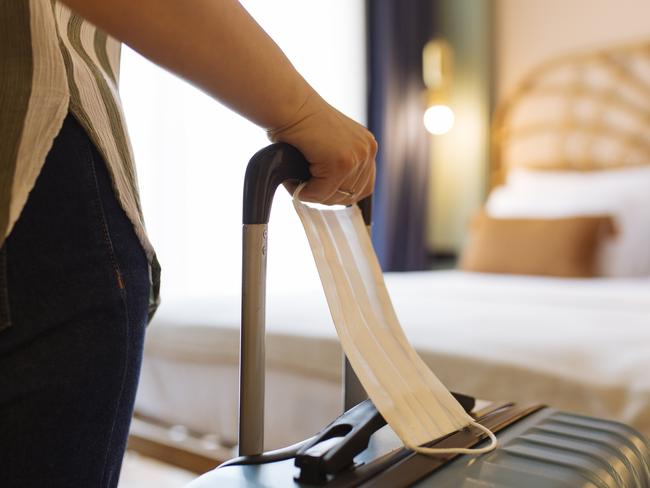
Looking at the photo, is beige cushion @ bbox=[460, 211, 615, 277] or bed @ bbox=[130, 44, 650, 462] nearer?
bed @ bbox=[130, 44, 650, 462]

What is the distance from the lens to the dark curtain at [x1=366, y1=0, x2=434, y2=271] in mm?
3229

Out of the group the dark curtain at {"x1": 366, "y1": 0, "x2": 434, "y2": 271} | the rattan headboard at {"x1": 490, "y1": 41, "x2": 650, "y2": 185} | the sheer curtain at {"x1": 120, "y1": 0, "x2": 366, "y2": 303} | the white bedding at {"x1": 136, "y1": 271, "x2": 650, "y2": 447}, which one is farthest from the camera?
the dark curtain at {"x1": 366, "y1": 0, "x2": 434, "y2": 271}

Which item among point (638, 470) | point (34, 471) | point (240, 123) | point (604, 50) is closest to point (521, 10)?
point (604, 50)

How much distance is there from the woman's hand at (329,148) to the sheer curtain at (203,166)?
5.31 feet

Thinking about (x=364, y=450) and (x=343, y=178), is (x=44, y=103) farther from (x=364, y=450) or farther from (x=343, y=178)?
(x=364, y=450)

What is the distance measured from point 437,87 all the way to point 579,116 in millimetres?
706

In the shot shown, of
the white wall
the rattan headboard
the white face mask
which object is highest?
the white wall

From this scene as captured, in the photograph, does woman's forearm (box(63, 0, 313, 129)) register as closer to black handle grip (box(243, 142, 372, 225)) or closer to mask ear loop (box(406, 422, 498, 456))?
black handle grip (box(243, 142, 372, 225))

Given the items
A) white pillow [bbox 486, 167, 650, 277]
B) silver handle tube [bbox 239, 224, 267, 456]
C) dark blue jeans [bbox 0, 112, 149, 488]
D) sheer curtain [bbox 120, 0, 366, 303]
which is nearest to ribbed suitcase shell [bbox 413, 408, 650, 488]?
silver handle tube [bbox 239, 224, 267, 456]

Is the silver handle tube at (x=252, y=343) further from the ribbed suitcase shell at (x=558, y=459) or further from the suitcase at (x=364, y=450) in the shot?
the ribbed suitcase shell at (x=558, y=459)

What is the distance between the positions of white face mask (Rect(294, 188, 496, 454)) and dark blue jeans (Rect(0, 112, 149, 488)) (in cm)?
19

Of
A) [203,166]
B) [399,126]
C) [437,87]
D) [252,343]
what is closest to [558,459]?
[252,343]

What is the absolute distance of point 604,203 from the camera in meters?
2.56

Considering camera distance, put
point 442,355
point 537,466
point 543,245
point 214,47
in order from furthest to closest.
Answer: point 543,245 < point 442,355 < point 537,466 < point 214,47
